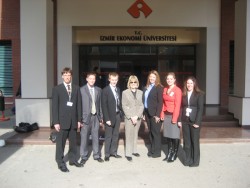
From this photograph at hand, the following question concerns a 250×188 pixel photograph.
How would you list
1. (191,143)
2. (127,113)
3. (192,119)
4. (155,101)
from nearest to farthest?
(192,119) < (191,143) < (127,113) < (155,101)

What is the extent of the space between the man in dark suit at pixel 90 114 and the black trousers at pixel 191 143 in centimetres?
167

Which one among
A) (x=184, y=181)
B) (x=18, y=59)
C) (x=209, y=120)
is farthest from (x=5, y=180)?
(x=18, y=59)

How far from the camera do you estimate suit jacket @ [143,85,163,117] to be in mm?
7023

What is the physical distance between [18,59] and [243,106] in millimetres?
9218

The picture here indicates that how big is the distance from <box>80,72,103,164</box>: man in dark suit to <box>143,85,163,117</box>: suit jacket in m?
1.02

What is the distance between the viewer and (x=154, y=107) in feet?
23.5

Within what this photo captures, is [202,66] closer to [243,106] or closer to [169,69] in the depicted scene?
[169,69]

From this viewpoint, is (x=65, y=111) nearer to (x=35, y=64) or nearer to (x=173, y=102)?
(x=173, y=102)

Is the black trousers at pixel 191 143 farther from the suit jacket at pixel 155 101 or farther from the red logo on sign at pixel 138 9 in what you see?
the red logo on sign at pixel 138 9

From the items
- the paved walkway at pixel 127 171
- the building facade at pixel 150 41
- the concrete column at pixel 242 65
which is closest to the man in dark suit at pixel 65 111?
the paved walkway at pixel 127 171

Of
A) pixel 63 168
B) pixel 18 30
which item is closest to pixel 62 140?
pixel 63 168

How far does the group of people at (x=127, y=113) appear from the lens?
20.7ft

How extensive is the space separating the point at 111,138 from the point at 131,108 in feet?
2.61

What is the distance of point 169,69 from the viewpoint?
15719 mm
